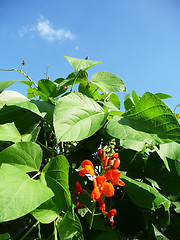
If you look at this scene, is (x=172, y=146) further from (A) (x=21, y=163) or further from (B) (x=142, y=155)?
(A) (x=21, y=163)

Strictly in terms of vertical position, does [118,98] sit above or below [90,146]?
above

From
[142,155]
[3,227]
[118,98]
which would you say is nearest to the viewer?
[3,227]

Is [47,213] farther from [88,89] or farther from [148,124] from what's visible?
[88,89]

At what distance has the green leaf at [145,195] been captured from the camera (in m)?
0.71

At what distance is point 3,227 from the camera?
788mm

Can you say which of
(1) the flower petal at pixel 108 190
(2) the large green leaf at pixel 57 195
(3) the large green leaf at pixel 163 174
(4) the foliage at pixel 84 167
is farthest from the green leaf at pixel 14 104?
(3) the large green leaf at pixel 163 174

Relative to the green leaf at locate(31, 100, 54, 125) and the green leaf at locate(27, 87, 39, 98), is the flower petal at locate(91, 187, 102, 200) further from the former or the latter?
the green leaf at locate(27, 87, 39, 98)

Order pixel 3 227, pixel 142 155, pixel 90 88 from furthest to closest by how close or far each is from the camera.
→ pixel 90 88, pixel 142 155, pixel 3 227

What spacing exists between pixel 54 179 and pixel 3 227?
311 mm

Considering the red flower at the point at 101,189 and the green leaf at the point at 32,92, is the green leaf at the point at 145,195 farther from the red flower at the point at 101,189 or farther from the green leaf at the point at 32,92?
the green leaf at the point at 32,92

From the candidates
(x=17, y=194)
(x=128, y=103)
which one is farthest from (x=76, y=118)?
(x=128, y=103)

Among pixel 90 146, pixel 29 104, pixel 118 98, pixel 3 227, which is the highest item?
pixel 118 98

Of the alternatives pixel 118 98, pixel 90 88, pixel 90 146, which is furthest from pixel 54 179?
pixel 118 98

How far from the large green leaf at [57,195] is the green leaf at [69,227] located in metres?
0.03
